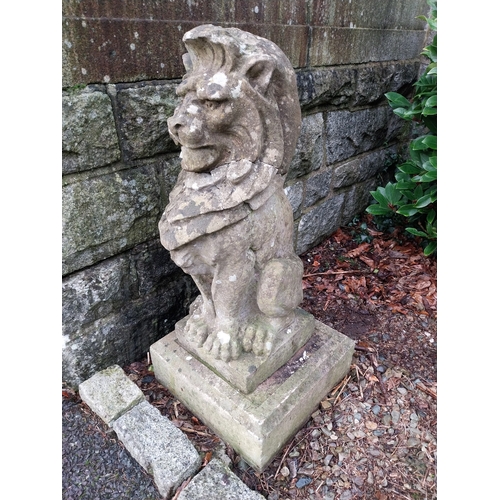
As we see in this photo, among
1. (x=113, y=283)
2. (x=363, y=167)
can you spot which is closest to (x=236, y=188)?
(x=113, y=283)

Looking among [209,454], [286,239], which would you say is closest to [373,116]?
[286,239]

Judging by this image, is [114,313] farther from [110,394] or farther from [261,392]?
[261,392]

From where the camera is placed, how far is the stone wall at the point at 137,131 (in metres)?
1.49

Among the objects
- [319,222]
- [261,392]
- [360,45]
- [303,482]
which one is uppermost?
[360,45]

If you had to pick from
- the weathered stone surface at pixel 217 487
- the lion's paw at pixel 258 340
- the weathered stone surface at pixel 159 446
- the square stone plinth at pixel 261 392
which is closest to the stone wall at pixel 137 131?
the square stone plinth at pixel 261 392

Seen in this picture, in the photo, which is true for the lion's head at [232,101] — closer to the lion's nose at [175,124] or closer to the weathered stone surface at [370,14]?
the lion's nose at [175,124]

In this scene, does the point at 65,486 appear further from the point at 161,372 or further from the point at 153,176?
the point at 153,176

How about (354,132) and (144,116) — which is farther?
(354,132)

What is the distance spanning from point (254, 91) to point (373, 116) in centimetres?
206

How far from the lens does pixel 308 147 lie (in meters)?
2.53

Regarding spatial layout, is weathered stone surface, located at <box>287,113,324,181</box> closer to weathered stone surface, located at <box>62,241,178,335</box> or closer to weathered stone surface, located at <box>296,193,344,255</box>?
weathered stone surface, located at <box>296,193,344,255</box>

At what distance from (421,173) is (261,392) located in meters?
1.91

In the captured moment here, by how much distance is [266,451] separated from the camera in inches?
60.1

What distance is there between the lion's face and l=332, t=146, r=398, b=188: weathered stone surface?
5.55 ft
